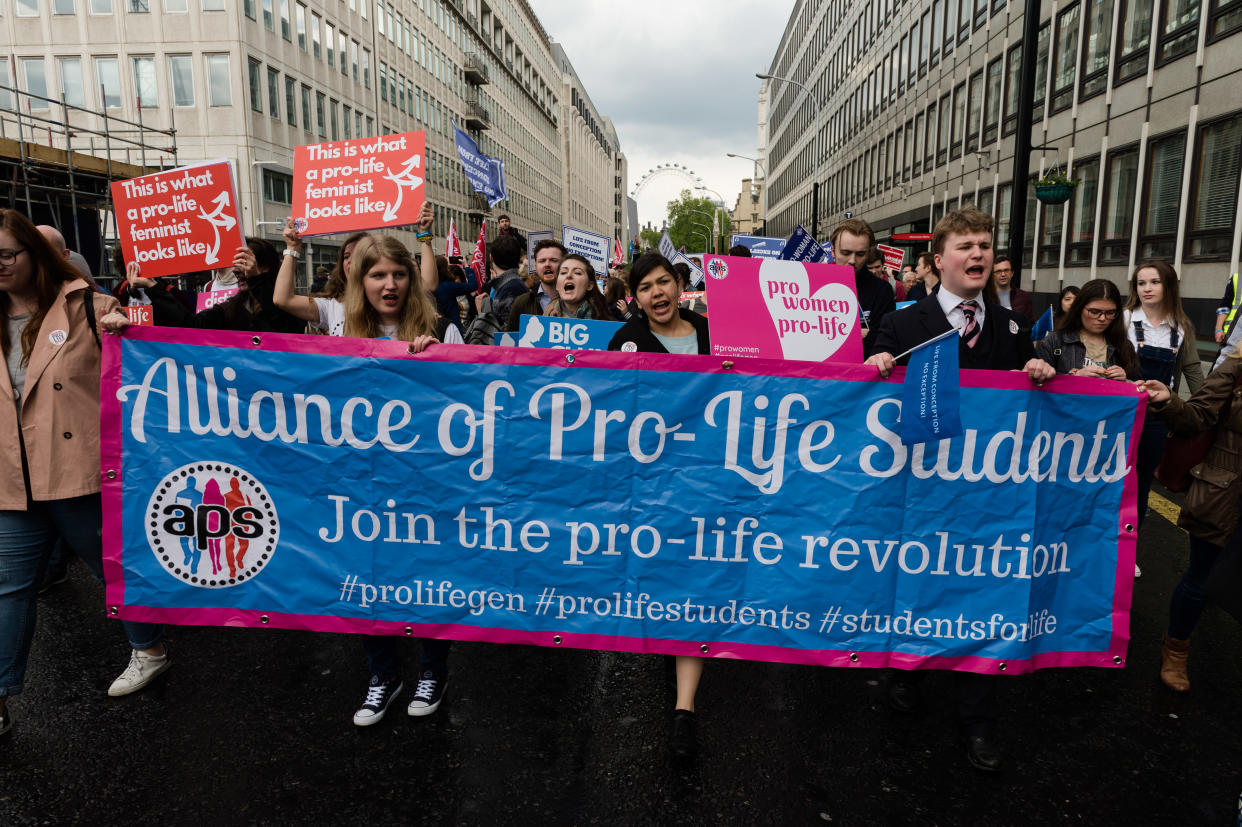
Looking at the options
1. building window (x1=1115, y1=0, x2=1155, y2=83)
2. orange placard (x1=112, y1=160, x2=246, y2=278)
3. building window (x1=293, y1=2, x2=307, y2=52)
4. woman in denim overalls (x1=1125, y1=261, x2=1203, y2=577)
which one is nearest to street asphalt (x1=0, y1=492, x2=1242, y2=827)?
woman in denim overalls (x1=1125, y1=261, x2=1203, y2=577)

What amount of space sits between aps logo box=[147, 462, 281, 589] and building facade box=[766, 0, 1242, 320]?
15868 mm

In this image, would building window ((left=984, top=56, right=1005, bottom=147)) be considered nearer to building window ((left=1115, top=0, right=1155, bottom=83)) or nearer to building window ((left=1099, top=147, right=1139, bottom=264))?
building window ((left=1115, top=0, right=1155, bottom=83))

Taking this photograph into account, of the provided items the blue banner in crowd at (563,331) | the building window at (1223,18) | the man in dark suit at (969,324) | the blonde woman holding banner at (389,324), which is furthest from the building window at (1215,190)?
the blonde woman holding banner at (389,324)

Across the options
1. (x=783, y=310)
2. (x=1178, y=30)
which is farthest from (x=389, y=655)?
(x=1178, y=30)

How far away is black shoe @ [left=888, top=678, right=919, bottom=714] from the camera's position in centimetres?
365

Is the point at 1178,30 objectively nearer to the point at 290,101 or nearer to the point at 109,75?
the point at 290,101

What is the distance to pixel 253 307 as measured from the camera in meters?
4.94

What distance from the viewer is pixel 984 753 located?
10.6 feet

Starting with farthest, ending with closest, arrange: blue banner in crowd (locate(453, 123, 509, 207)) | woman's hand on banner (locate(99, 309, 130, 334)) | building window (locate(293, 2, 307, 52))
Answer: building window (locate(293, 2, 307, 52)), blue banner in crowd (locate(453, 123, 509, 207)), woman's hand on banner (locate(99, 309, 130, 334))

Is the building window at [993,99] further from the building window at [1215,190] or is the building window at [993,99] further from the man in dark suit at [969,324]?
the man in dark suit at [969,324]

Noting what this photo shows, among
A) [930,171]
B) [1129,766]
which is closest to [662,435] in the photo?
[1129,766]

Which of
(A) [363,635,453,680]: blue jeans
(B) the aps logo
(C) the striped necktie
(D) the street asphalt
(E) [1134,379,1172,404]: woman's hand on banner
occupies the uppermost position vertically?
(C) the striped necktie

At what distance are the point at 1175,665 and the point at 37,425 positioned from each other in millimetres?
5029

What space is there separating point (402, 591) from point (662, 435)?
4.05 ft
